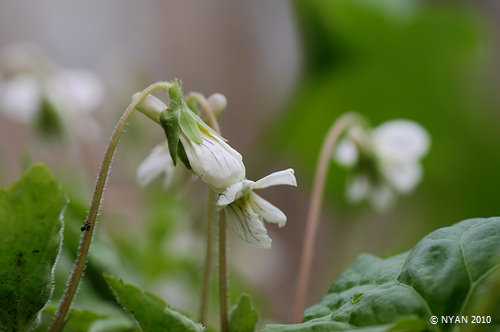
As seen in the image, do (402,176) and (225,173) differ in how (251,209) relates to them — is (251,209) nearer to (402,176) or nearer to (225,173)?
(225,173)

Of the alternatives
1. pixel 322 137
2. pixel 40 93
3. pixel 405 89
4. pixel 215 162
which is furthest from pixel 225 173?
pixel 405 89

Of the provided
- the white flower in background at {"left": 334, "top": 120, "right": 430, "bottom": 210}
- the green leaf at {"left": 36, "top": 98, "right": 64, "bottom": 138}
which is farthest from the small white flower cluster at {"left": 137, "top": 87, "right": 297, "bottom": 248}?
the green leaf at {"left": 36, "top": 98, "right": 64, "bottom": 138}

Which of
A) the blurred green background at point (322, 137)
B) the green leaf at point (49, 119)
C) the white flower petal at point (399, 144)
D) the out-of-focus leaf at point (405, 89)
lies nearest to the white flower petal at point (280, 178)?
the blurred green background at point (322, 137)

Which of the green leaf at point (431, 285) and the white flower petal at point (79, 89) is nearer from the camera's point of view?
the green leaf at point (431, 285)

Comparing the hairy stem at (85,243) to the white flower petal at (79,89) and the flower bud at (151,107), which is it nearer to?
the flower bud at (151,107)

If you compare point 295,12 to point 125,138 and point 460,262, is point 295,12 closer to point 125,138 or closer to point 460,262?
point 125,138

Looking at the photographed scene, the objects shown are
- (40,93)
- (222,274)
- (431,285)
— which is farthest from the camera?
(40,93)
